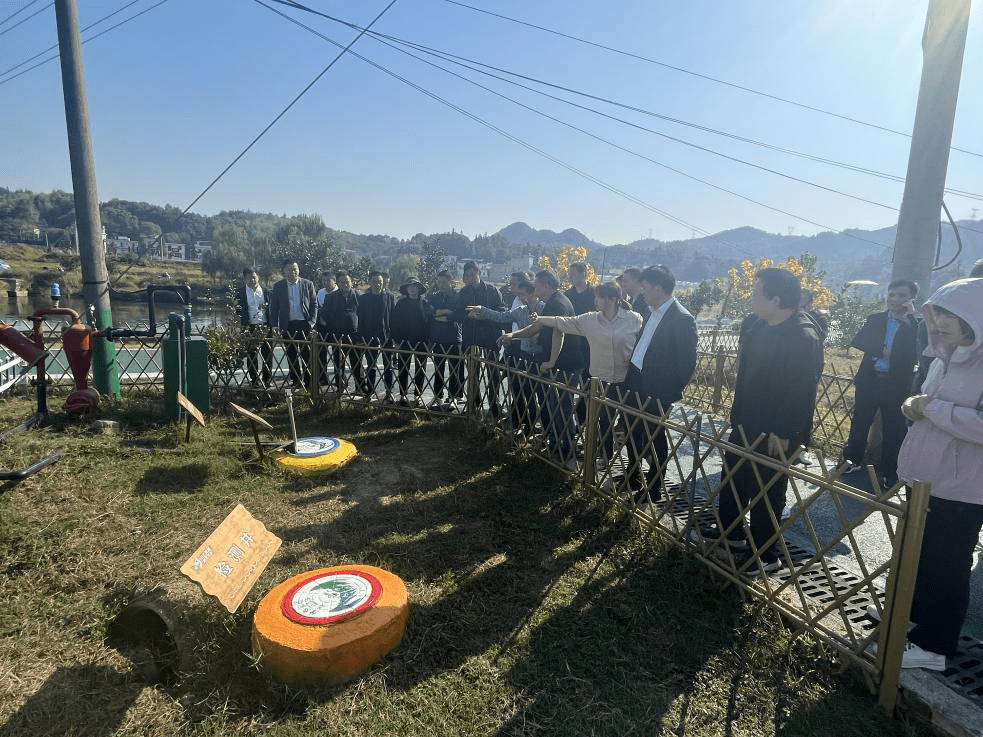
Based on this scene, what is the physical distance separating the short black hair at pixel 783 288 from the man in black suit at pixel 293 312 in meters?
6.31

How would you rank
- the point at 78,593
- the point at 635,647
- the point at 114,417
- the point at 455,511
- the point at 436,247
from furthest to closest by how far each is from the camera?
the point at 436,247
the point at 114,417
the point at 455,511
the point at 78,593
the point at 635,647

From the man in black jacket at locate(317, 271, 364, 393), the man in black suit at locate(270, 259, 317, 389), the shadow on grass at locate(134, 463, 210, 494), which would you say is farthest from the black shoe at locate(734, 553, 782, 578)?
the man in black suit at locate(270, 259, 317, 389)

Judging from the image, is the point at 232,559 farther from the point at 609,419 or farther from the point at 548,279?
the point at 548,279

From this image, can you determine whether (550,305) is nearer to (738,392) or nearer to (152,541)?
(738,392)

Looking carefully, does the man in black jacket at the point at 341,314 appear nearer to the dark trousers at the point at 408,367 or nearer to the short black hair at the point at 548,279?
the dark trousers at the point at 408,367

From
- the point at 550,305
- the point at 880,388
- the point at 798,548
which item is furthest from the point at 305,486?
the point at 880,388

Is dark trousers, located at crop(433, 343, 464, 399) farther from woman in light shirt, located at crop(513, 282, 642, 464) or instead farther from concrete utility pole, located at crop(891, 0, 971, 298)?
concrete utility pole, located at crop(891, 0, 971, 298)

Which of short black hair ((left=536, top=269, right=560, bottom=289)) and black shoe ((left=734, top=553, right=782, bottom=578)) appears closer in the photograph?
black shoe ((left=734, top=553, right=782, bottom=578))

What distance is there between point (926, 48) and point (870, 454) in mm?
4156

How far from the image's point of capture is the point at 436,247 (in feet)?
131

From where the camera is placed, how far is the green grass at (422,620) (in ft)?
7.86

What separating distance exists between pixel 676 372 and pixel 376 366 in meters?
4.55

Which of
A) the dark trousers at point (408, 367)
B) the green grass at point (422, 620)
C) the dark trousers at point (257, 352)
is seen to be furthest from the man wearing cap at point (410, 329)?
the green grass at point (422, 620)

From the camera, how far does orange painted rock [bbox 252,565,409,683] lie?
8.31 feet
